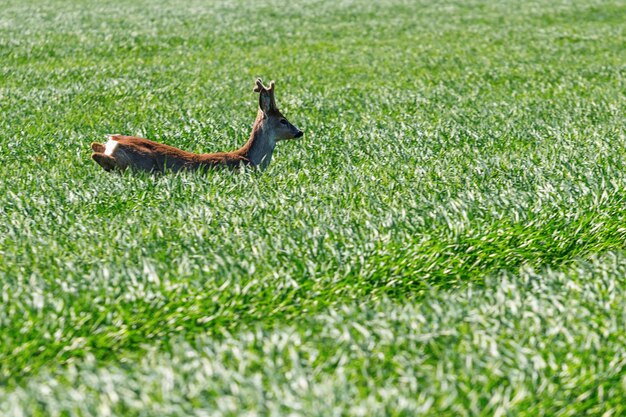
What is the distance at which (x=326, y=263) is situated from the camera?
18.6 feet

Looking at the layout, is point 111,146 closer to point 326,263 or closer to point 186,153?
point 186,153

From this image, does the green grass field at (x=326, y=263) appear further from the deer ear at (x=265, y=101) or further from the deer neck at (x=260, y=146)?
the deer ear at (x=265, y=101)

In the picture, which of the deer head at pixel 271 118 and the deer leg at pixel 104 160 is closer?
the deer leg at pixel 104 160

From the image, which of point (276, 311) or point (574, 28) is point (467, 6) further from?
point (276, 311)

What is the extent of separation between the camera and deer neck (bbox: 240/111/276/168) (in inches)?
349

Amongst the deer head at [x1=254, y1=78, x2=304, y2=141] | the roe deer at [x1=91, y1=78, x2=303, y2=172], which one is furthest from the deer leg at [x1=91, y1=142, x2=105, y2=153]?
the deer head at [x1=254, y1=78, x2=304, y2=141]

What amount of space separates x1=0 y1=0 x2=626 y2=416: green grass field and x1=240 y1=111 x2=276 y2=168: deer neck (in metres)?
0.19

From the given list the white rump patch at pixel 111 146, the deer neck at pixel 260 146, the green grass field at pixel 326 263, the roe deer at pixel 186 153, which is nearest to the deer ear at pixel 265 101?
the roe deer at pixel 186 153

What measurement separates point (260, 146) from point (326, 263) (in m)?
3.43

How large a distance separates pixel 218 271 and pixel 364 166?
352cm

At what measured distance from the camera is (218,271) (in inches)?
212

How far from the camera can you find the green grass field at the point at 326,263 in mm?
4133

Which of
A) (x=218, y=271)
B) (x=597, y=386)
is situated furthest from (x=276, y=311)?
(x=597, y=386)

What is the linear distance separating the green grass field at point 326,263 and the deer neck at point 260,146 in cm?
19
